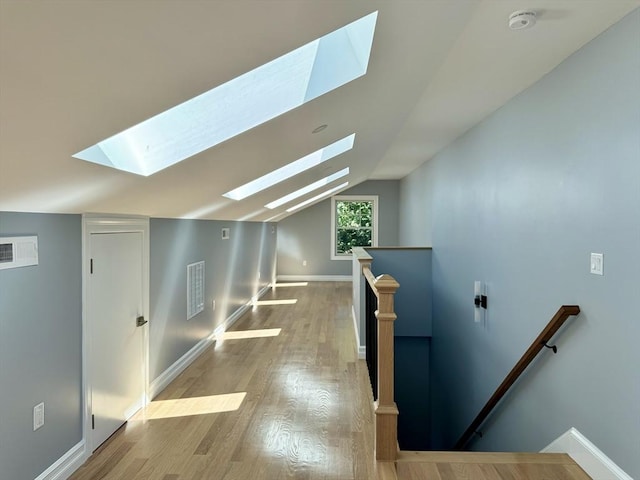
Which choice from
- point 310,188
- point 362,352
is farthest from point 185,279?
point 310,188

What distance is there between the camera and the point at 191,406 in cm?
320

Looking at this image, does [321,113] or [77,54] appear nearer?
[77,54]

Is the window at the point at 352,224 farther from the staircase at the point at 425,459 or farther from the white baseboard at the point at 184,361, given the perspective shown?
the staircase at the point at 425,459

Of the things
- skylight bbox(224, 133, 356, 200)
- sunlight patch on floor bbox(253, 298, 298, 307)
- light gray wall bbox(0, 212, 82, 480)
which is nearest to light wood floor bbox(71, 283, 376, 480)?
light gray wall bbox(0, 212, 82, 480)

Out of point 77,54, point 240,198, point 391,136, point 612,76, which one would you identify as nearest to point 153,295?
point 240,198

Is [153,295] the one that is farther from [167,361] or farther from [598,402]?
[598,402]

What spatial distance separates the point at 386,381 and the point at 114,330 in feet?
6.14

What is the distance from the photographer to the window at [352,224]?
9.97 metres

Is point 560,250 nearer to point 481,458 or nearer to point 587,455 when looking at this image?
point 587,455

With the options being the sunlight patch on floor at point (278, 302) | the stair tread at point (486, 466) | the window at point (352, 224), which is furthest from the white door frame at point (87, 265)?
the window at point (352, 224)

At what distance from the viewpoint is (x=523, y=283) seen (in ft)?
10.3

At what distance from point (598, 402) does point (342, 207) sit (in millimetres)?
8107

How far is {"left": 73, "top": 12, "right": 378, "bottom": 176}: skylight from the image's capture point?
87.6 inches

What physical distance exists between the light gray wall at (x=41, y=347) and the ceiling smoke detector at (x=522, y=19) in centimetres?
258
